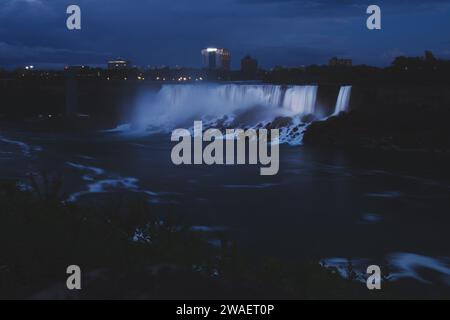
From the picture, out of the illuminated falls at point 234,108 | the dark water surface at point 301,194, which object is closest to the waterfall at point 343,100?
the illuminated falls at point 234,108

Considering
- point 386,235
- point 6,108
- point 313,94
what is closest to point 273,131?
point 313,94

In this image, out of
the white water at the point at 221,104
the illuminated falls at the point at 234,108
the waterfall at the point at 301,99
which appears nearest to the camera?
the illuminated falls at the point at 234,108

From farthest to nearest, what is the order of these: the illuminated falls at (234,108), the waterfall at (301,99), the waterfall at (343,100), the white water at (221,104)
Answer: the white water at (221,104) → the waterfall at (301,99) → the illuminated falls at (234,108) → the waterfall at (343,100)

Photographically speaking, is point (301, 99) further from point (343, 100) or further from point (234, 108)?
point (234, 108)

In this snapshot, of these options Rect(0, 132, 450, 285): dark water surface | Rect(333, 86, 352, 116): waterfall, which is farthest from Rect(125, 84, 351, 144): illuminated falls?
Rect(0, 132, 450, 285): dark water surface

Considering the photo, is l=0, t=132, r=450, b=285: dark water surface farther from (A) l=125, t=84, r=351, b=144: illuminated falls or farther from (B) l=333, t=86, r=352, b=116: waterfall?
(B) l=333, t=86, r=352, b=116: waterfall

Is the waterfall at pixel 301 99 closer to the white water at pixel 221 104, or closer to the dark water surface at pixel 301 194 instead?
the white water at pixel 221 104

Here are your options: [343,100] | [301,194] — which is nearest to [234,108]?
[343,100]

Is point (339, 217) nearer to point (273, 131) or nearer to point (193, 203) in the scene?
point (193, 203)
